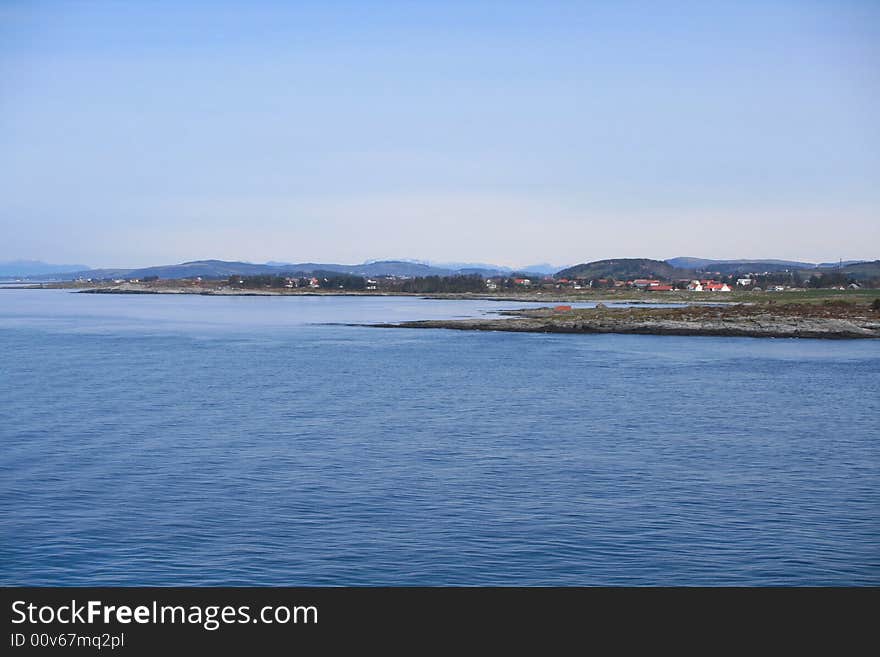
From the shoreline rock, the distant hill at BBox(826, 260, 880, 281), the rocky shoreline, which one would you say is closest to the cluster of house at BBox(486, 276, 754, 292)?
the distant hill at BBox(826, 260, 880, 281)

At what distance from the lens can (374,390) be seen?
25.9m

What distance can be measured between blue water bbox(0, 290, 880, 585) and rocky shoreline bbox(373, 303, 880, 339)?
18230 mm

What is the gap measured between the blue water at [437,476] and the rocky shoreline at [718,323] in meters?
18.2

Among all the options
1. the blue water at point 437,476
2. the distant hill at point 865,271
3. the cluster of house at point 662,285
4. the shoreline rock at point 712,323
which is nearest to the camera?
the blue water at point 437,476

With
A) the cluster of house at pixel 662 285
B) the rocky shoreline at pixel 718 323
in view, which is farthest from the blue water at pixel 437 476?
the cluster of house at pixel 662 285

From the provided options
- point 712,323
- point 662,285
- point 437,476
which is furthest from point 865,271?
point 437,476

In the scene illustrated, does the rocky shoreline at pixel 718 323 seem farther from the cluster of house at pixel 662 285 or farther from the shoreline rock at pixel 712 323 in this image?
the cluster of house at pixel 662 285

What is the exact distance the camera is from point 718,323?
51.2m

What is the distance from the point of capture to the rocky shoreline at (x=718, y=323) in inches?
1902

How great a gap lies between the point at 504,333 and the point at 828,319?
1786 centimetres

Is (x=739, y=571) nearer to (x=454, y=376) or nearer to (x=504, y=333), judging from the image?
(x=454, y=376)
